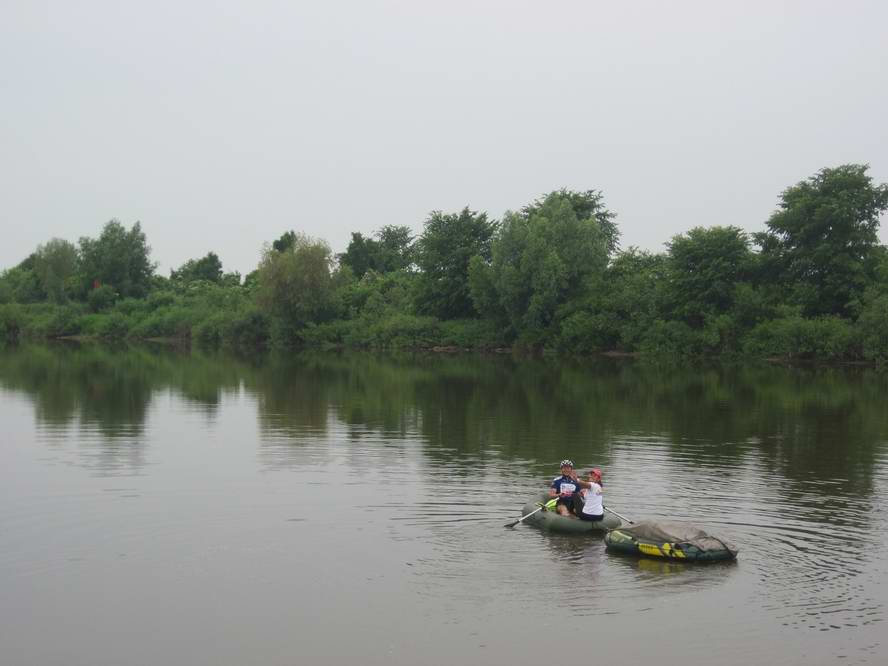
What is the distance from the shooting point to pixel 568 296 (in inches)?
3366

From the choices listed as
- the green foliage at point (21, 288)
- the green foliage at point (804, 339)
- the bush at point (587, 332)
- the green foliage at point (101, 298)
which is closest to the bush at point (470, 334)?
the bush at point (587, 332)

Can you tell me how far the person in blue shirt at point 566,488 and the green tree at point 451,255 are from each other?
249ft

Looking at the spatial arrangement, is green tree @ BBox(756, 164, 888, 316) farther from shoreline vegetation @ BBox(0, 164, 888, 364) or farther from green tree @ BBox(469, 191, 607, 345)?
green tree @ BBox(469, 191, 607, 345)

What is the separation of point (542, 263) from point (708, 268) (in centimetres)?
1333

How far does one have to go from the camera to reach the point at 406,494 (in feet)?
69.6

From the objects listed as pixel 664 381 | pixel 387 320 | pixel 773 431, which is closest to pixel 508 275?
pixel 387 320

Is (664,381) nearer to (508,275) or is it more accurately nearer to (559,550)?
(508,275)

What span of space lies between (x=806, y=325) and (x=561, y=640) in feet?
210

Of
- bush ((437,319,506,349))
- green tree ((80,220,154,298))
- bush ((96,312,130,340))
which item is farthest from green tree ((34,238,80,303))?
bush ((437,319,506,349))

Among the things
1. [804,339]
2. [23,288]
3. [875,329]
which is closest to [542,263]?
[804,339]

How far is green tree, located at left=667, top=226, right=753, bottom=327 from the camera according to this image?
3071 inches

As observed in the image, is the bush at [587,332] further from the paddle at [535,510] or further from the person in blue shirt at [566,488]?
the paddle at [535,510]

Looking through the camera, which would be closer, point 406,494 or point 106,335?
point 406,494

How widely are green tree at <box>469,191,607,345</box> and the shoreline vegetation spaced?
0.13 meters
